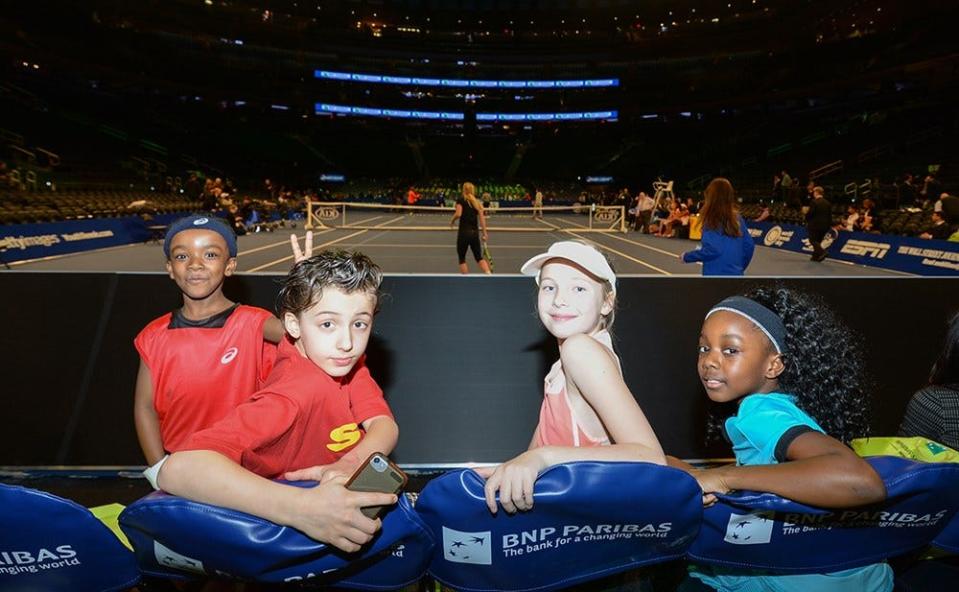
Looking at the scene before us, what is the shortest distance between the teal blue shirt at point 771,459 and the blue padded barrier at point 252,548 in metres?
0.86

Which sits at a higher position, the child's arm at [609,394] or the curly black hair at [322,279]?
the curly black hair at [322,279]

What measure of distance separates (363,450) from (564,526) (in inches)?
30.1

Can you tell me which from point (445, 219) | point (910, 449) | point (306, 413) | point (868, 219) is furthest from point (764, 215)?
point (306, 413)

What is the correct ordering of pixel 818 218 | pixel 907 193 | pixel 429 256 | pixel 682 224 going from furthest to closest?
pixel 682 224, pixel 907 193, pixel 818 218, pixel 429 256

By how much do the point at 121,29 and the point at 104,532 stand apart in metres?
43.6

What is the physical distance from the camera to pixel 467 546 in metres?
1.07

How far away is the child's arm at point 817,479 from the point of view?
112cm

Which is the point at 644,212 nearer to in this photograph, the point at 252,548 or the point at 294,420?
the point at 294,420

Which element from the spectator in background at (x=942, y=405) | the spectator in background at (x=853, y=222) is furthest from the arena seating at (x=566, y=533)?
the spectator in background at (x=853, y=222)

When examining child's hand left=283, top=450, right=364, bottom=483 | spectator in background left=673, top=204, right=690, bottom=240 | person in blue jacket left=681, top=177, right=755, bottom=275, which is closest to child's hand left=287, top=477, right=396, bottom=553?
child's hand left=283, top=450, right=364, bottom=483

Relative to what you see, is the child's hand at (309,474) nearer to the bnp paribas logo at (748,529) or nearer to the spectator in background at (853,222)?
the bnp paribas logo at (748,529)

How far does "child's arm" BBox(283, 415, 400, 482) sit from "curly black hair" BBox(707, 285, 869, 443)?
1263 millimetres

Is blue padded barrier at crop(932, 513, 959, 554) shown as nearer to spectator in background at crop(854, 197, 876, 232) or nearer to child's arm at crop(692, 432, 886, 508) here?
child's arm at crop(692, 432, 886, 508)

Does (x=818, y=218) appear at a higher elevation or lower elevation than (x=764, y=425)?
higher
